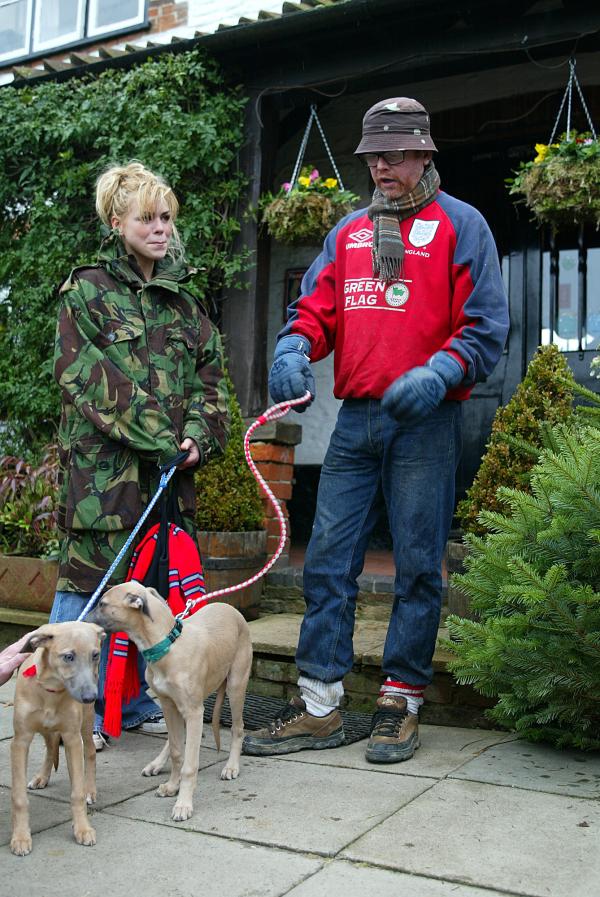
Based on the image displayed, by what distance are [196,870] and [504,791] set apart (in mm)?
1126

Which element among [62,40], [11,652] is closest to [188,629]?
[11,652]

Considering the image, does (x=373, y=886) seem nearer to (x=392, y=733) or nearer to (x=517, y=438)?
(x=392, y=733)

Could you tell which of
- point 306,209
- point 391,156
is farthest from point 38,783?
point 306,209

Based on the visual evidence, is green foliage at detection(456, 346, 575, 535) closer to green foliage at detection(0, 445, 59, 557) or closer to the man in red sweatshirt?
the man in red sweatshirt

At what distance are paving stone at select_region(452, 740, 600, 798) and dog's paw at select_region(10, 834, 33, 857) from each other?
1446 mm

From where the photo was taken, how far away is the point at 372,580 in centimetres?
564

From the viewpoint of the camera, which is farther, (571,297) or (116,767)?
(571,297)

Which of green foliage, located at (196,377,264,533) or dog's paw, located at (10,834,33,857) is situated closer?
dog's paw, located at (10,834,33,857)

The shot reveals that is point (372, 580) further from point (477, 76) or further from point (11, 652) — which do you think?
point (477, 76)

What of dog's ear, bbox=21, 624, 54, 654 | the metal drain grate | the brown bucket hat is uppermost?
the brown bucket hat

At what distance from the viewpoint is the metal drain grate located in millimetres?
3952

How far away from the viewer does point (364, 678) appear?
14.7 feet

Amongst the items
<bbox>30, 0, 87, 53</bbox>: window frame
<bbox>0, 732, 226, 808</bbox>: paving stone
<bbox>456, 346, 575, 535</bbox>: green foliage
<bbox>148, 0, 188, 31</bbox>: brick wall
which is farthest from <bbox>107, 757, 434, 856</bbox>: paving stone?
<bbox>30, 0, 87, 53</bbox>: window frame

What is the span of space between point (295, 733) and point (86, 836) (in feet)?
3.79
